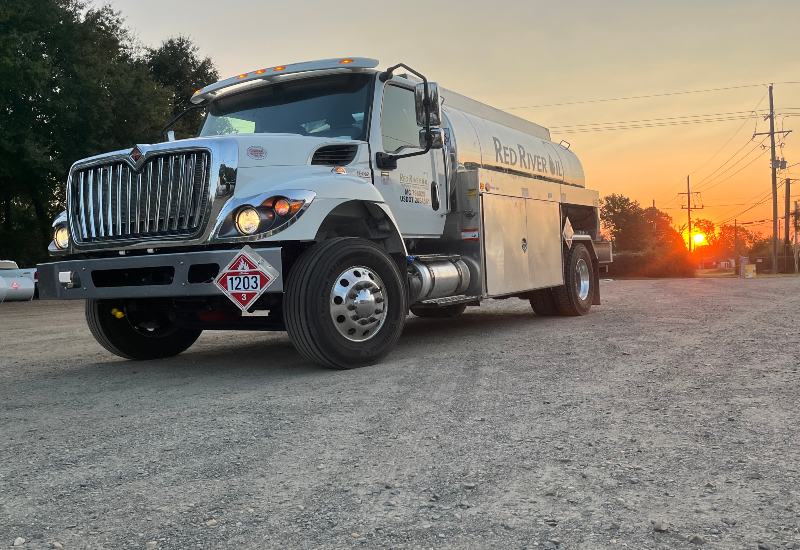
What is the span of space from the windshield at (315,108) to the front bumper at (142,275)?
6.04ft

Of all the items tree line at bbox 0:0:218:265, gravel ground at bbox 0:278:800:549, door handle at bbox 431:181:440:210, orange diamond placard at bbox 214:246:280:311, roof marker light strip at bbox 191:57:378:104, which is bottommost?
gravel ground at bbox 0:278:800:549

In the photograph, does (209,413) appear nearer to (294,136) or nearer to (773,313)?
(294,136)

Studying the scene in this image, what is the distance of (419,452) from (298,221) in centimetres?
265

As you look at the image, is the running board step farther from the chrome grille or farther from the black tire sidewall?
the black tire sidewall

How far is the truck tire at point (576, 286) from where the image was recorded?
34.8 ft

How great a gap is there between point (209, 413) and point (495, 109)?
6958 mm

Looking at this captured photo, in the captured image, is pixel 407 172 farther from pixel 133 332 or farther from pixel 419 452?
pixel 419 452

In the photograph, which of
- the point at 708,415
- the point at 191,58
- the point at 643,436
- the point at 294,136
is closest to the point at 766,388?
the point at 708,415

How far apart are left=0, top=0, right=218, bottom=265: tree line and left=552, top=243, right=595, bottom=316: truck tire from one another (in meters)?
14.5

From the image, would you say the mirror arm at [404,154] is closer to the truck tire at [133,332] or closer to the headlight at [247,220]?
the headlight at [247,220]

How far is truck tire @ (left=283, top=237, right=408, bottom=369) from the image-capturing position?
574 cm

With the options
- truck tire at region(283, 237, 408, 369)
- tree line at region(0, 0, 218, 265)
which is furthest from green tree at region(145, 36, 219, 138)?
truck tire at region(283, 237, 408, 369)

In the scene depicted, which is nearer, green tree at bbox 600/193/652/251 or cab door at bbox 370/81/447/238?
cab door at bbox 370/81/447/238

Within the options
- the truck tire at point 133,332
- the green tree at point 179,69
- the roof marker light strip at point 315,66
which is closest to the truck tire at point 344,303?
the roof marker light strip at point 315,66
